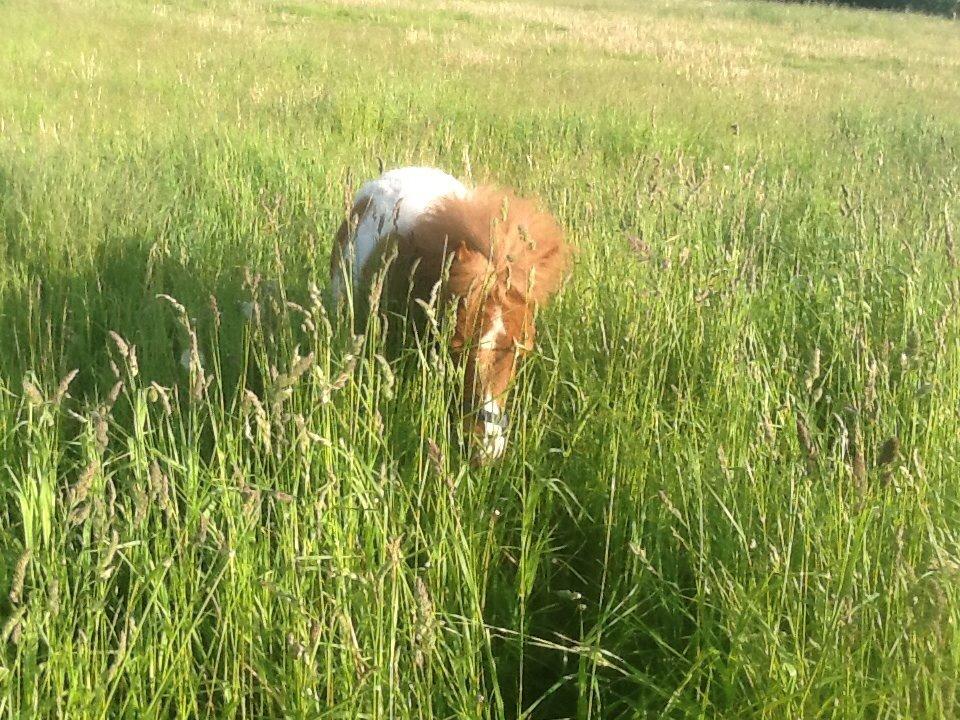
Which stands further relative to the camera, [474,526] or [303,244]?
[303,244]

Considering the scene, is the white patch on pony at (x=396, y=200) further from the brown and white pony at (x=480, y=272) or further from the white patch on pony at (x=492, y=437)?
the white patch on pony at (x=492, y=437)

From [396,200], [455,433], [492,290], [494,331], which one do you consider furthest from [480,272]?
[396,200]

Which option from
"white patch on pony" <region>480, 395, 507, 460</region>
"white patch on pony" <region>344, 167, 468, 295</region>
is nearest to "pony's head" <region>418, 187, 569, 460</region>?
"white patch on pony" <region>480, 395, 507, 460</region>

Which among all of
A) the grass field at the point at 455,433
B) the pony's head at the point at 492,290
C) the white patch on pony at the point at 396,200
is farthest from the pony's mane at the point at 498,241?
the grass field at the point at 455,433

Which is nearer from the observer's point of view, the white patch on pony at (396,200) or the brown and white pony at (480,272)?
the brown and white pony at (480,272)

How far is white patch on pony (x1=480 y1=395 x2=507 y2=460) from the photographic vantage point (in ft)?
6.44

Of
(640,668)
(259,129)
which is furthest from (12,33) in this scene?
(640,668)

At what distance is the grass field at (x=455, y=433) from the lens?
1.34 meters

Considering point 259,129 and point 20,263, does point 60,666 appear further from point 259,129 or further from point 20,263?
point 259,129

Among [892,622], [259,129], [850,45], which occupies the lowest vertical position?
[892,622]

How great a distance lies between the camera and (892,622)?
141cm

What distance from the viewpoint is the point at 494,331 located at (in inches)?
87.6

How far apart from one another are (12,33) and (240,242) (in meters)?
7.06

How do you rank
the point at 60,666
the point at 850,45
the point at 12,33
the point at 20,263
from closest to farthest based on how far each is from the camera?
the point at 60,666 < the point at 20,263 < the point at 12,33 < the point at 850,45
